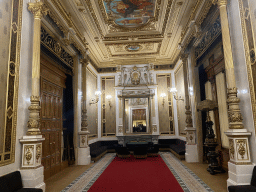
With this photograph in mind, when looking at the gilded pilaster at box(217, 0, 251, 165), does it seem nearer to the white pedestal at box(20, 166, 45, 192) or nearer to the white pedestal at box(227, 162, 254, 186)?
the white pedestal at box(227, 162, 254, 186)

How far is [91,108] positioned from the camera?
356 inches

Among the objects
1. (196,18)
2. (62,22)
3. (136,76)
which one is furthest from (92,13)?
(136,76)

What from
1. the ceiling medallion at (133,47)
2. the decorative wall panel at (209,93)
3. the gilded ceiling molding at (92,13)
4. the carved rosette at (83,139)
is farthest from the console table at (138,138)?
the gilded ceiling molding at (92,13)

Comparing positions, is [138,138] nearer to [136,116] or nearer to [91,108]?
[136,116]

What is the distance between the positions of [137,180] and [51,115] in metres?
3.00

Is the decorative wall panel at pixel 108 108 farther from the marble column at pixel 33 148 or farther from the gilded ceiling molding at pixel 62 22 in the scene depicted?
the marble column at pixel 33 148

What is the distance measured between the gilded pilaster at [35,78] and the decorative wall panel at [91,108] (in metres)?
4.65

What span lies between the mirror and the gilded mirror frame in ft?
23.3

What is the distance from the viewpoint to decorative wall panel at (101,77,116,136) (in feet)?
33.6

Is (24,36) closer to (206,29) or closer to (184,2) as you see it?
(184,2)

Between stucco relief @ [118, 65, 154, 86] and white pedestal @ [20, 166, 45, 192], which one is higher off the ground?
stucco relief @ [118, 65, 154, 86]

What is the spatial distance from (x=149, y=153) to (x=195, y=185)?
3.81 metres

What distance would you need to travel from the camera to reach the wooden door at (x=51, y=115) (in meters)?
5.10

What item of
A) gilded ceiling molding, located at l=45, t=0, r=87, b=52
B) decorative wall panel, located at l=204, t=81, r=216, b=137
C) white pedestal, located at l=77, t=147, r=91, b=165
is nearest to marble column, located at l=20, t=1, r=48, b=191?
gilded ceiling molding, located at l=45, t=0, r=87, b=52
